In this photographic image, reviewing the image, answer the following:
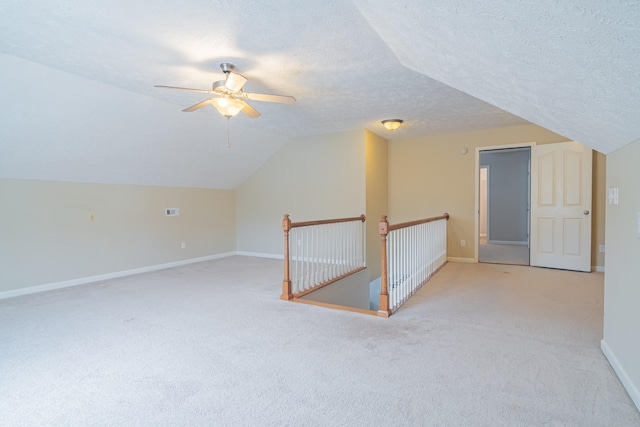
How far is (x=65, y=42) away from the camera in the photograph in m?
2.59

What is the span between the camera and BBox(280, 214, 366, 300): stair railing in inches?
153

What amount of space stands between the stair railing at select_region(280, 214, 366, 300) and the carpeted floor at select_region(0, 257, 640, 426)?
0.42 metres

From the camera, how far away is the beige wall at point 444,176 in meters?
5.50

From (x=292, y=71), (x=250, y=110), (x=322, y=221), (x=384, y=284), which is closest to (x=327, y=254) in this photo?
(x=322, y=221)

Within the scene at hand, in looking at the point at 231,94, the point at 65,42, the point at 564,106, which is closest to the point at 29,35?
the point at 65,42

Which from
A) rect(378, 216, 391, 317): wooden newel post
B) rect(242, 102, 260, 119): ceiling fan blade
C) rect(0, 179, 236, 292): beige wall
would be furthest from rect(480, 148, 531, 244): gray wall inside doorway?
rect(0, 179, 236, 292): beige wall

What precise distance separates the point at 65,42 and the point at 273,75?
5.61 ft

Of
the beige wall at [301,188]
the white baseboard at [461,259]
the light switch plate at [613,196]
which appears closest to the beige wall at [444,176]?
the white baseboard at [461,259]

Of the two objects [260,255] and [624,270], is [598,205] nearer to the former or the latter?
[624,270]

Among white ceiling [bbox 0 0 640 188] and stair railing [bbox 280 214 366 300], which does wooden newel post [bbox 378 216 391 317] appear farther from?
white ceiling [bbox 0 0 640 188]

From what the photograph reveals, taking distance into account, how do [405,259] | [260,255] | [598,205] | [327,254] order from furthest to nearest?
[260,255], [598,205], [327,254], [405,259]

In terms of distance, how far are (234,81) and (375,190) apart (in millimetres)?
3505

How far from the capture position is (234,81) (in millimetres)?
2902

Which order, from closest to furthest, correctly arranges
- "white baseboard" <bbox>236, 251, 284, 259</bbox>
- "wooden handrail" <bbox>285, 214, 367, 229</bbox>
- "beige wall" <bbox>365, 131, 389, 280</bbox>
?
1. "wooden handrail" <bbox>285, 214, 367, 229</bbox>
2. "beige wall" <bbox>365, 131, 389, 280</bbox>
3. "white baseboard" <bbox>236, 251, 284, 259</bbox>
